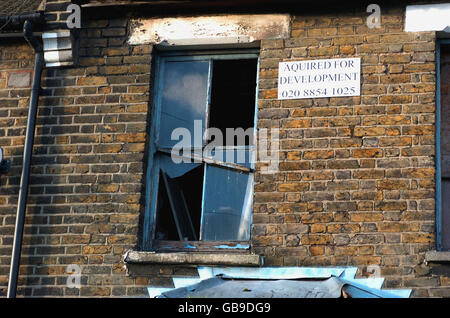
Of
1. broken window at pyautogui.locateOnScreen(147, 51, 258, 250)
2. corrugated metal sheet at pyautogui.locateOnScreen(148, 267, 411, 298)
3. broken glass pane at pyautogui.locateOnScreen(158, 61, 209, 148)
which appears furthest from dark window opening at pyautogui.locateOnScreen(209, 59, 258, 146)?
corrugated metal sheet at pyautogui.locateOnScreen(148, 267, 411, 298)

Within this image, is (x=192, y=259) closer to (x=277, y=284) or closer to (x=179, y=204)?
(x=179, y=204)

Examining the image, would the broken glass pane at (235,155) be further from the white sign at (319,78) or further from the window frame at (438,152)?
the window frame at (438,152)

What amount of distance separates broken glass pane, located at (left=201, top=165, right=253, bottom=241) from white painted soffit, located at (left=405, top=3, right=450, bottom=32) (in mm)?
1932

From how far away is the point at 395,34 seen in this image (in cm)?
710

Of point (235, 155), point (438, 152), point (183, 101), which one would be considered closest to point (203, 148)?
→ point (235, 155)

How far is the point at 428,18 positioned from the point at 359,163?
143 cm

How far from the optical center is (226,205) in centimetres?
719

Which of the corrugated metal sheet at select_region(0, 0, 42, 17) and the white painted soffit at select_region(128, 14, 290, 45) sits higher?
the corrugated metal sheet at select_region(0, 0, 42, 17)

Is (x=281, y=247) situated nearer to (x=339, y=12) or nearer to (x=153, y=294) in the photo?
(x=153, y=294)

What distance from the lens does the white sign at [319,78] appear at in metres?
7.04

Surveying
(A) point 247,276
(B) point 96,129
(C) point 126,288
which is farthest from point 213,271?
(B) point 96,129

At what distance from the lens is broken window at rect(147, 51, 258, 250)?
719 centimetres

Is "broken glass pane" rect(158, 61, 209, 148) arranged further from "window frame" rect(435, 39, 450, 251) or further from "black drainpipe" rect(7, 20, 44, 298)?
"window frame" rect(435, 39, 450, 251)

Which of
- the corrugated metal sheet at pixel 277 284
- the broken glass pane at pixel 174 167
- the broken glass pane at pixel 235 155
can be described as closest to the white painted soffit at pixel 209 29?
the broken glass pane at pixel 235 155
